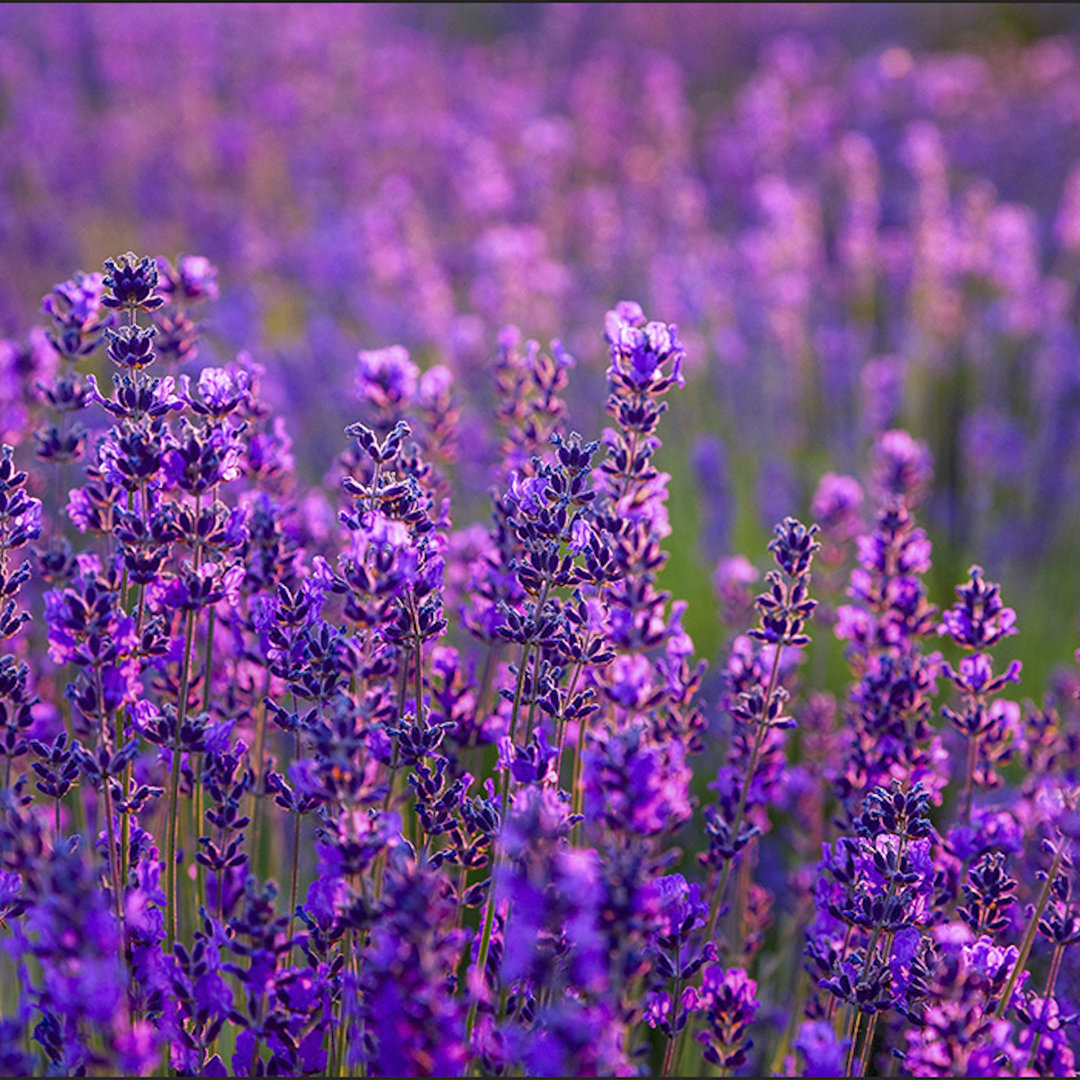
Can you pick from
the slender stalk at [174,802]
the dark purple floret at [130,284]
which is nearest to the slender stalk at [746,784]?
the slender stalk at [174,802]

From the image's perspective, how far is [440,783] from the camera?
5.46 feet

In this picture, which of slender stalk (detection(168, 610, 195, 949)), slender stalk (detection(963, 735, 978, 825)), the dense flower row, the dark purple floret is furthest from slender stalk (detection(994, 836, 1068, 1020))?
the dense flower row

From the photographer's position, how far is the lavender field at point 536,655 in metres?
1.39

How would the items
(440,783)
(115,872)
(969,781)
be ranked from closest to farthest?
(115,872) < (440,783) < (969,781)

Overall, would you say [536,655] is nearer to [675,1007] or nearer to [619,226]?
[675,1007]

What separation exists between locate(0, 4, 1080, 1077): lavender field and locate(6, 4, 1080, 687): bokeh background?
5cm

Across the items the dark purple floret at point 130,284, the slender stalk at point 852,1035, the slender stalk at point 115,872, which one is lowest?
the slender stalk at point 852,1035

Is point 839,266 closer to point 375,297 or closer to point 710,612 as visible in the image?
point 375,297

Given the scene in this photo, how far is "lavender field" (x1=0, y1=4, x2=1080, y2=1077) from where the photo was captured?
4.55ft

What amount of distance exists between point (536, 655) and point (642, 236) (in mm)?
5695

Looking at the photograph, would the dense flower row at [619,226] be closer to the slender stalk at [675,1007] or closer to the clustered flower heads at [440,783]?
the clustered flower heads at [440,783]

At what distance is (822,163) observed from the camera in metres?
8.37

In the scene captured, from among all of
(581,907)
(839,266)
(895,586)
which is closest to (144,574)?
(581,907)

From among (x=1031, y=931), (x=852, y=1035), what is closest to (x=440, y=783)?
(x=852, y=1035)
